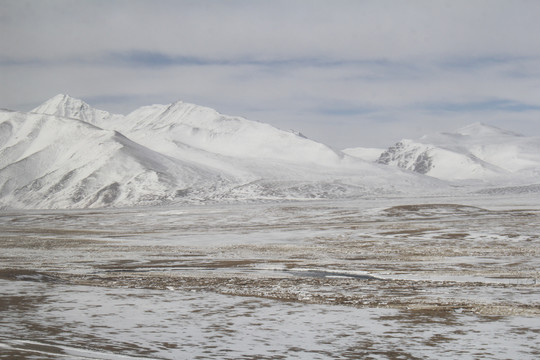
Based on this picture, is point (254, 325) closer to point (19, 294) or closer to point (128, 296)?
point (128, 296)

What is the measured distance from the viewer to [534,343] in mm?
14617

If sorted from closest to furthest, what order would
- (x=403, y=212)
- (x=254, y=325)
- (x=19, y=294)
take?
(x=254, y=325) → (x=19, y=294) → (x=403, y=212)

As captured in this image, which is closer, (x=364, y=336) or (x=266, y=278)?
(x=364, y=336)

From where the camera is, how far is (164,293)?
23.3 metres

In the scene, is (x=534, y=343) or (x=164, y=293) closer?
(x=534, y=343)

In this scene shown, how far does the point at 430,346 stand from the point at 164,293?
11645 mm

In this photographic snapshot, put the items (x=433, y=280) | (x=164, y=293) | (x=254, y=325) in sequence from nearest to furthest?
(x=254, y=325), (x=164, y=293), (x=433, y=280)

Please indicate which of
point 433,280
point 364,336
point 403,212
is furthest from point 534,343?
point 403,212

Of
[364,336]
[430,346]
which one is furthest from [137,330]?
[430,346]

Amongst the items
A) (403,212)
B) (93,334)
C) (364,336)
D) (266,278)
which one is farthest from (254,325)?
(403,212)

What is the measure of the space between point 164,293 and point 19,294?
4.99 metres

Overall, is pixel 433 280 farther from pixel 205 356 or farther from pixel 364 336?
pixel 205 356

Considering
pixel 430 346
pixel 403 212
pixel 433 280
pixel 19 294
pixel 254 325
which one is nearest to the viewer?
pixel 430 346

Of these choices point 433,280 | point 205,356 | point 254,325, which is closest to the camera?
point 205,356
